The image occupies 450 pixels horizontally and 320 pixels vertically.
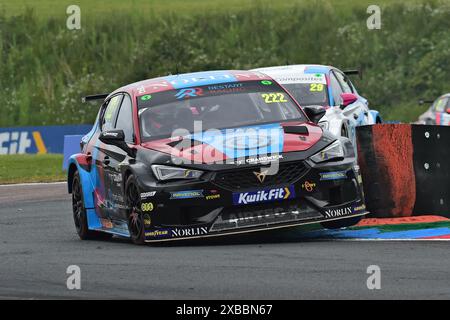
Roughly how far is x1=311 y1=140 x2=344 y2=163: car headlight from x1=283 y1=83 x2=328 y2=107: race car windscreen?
17.1ft

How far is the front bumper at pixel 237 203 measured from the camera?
11.6 m

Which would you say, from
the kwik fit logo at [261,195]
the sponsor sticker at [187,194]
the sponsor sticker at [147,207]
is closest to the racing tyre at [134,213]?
the sponsor sticker at [147,207]

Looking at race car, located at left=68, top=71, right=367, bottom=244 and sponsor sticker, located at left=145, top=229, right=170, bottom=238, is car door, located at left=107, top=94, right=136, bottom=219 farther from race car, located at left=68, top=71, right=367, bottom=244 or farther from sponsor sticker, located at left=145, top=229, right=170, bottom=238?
sponsor sticker, located at left=145, top=229, right=170, bottom=238

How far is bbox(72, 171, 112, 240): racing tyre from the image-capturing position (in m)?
13.9

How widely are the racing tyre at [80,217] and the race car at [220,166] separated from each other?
1.73ft

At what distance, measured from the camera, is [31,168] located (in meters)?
26.9

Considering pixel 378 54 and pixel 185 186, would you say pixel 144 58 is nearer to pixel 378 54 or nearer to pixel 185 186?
pixel 378 54

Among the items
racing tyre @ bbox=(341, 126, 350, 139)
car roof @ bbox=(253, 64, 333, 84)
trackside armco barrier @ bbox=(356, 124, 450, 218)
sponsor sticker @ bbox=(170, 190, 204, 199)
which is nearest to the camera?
sponsor sticker @ bbox=(170, 190, 204, 199)

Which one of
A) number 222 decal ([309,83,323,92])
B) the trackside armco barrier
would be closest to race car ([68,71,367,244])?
the trackside armco barrier

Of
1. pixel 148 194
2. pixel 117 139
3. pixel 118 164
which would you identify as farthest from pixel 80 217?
pixel 148 194

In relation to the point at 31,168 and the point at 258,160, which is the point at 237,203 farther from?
the point at 31,168

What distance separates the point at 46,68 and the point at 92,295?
119 ft

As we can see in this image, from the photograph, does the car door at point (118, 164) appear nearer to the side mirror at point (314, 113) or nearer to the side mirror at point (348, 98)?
the side mirror at point (314, 113)

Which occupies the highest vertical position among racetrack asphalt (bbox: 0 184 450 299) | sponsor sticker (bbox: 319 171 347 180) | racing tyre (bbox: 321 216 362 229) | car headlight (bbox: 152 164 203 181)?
car headlight (bbox: 152 164 203 181)
